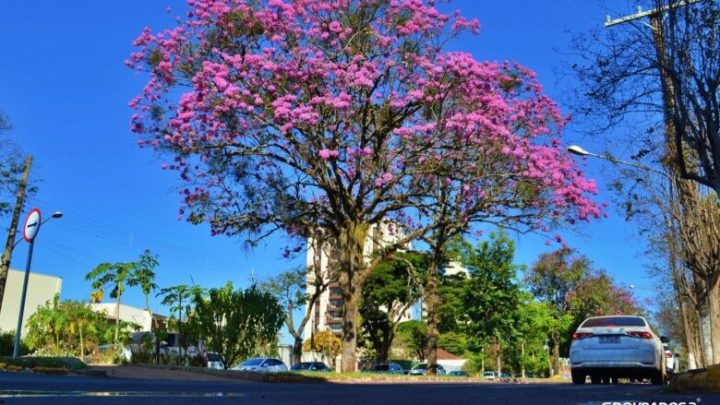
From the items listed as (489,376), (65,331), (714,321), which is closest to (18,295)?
(65,331)

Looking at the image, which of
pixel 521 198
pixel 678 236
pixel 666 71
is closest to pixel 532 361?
pixel 678 236

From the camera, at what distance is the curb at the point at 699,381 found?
9766 millimetres

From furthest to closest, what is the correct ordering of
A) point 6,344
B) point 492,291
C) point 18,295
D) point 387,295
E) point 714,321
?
1. point 18,295
2. point 387,295
3. point 492,291
4. point 6,344
5. point 714,321

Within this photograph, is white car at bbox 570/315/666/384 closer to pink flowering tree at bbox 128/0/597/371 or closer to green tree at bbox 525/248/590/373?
pink flowering tree at bbox 128/0/597/371

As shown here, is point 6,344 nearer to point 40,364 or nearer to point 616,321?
point 40,364

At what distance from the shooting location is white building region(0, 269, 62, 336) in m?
45.2

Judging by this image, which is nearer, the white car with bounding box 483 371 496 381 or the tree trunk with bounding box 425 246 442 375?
the tree trunk with bounding box 425 246 442 375

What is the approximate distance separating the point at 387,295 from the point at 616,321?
2903 centimetres

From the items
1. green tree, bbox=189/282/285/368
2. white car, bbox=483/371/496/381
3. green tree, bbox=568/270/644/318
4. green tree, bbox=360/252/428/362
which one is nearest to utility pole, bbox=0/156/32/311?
green tree, bbox=189/282/285/368

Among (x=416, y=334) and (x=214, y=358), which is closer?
(x=214, y=358)

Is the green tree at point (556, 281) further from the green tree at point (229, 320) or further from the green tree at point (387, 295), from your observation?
the green tree at point (229, 320)

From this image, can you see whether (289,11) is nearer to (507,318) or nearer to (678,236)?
(678,236)

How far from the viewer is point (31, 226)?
15.8m

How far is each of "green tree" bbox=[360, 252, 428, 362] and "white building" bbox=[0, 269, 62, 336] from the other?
68.6 ft
